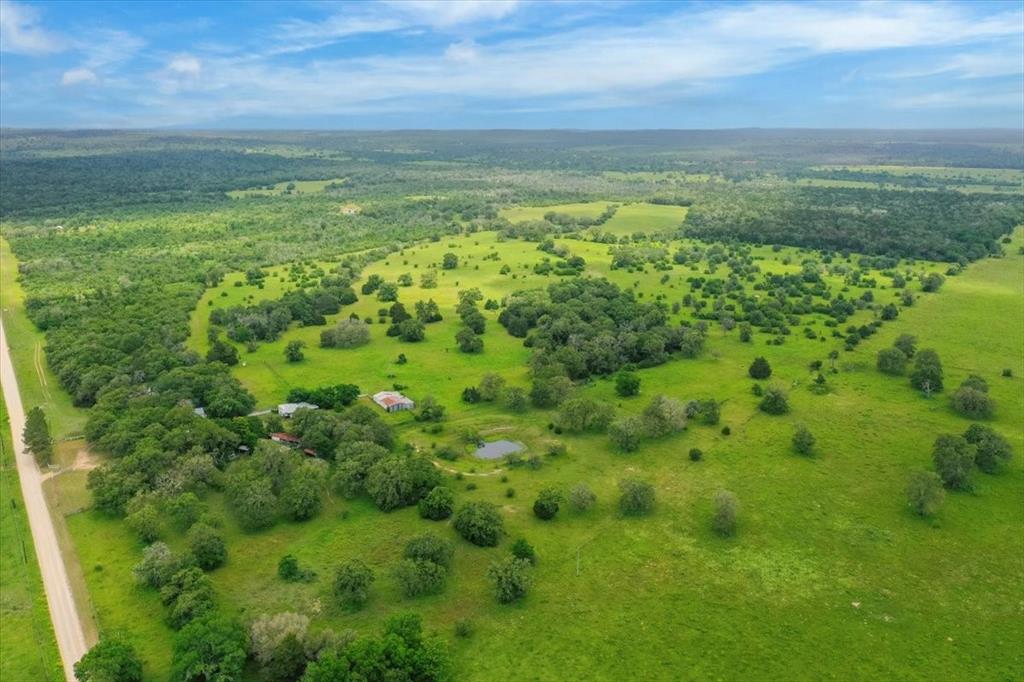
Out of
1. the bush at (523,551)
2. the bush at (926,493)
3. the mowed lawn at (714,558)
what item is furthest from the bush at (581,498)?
the bush at (926,493)

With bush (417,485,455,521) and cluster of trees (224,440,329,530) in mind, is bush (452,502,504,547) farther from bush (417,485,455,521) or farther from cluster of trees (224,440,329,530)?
cluster of trees (224,440,329,530)

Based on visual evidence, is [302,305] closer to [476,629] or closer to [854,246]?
[476,629]

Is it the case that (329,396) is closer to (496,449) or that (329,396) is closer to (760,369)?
(496,449)


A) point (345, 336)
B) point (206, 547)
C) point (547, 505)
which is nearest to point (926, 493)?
point (547, 505)

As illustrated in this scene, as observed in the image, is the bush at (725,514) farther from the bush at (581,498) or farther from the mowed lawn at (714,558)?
the bush at (581,498)

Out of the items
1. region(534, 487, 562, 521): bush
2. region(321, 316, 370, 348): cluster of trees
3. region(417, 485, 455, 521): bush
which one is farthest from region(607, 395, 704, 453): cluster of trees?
region(321, 316, 370, 348): cluster of trees

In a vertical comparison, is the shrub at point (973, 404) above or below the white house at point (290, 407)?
above
